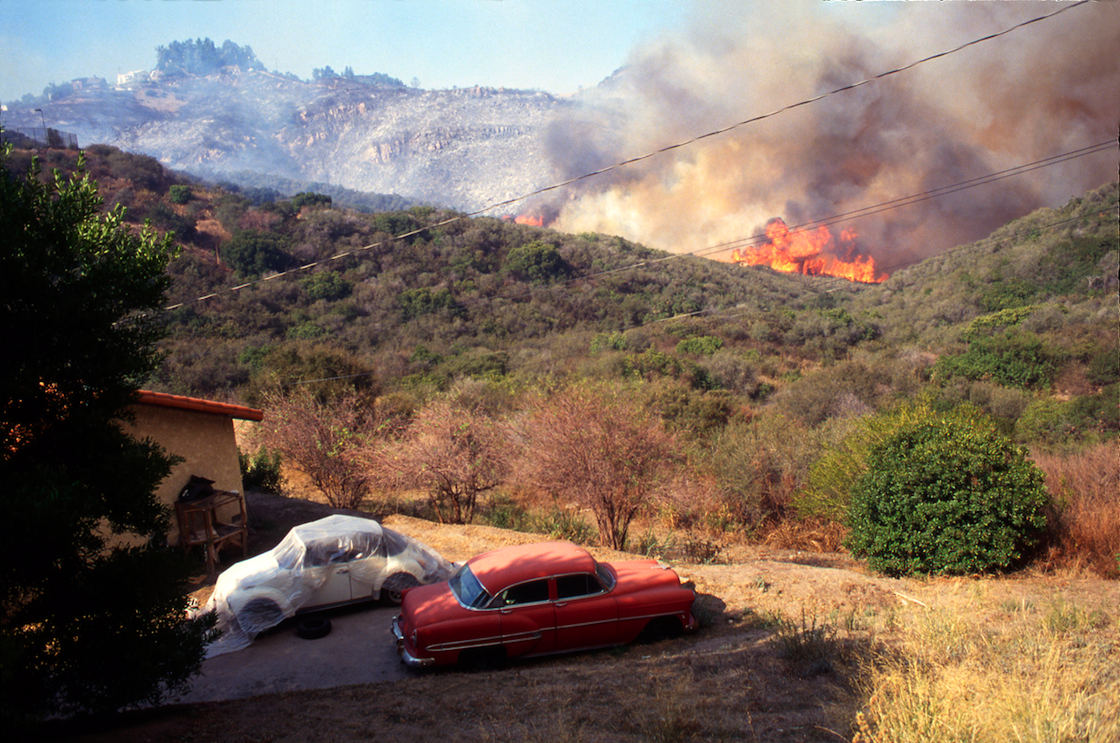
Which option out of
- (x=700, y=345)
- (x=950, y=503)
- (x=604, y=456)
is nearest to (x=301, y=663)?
(x=604, y=456)

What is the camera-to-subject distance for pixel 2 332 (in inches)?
191

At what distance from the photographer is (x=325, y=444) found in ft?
64.1

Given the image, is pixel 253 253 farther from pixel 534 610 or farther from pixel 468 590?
pixel 534 610

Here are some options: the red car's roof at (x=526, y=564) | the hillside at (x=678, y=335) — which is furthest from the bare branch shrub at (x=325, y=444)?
the red car's roof at (x=526, y=564)

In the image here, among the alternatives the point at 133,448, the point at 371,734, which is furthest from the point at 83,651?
the point at 371,734

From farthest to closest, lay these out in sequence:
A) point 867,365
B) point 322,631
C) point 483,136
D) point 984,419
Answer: point 483,136
point 867,365
point 984,419
point 322,631

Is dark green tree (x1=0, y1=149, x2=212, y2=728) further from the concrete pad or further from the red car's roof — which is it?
the red car's roof

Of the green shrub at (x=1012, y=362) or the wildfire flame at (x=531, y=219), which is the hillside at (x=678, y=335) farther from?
the wildfire flame at (x=531, y=219)

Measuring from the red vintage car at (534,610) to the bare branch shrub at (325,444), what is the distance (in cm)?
1111

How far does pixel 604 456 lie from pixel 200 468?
889cm

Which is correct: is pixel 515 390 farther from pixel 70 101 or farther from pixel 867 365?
pixel 70 101

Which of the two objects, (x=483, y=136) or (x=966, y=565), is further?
(x=483, y=136)

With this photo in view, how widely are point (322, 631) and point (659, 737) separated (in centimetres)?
688

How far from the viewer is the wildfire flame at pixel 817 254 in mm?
53594
